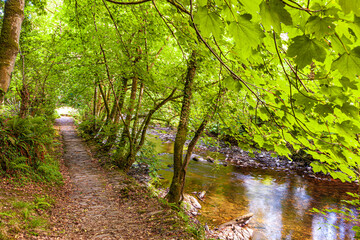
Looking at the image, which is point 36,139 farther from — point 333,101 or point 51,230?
point 333,101

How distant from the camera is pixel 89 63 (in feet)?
22.8

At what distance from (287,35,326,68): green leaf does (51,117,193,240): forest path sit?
340 cm

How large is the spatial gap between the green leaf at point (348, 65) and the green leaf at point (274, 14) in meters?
0.28

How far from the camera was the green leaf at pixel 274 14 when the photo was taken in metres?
0.71

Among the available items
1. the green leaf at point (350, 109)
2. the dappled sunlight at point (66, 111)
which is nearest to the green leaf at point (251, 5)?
the green leaf at point (350, 109)

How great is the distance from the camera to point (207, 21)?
0.84 metres

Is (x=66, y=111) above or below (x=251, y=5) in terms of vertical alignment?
below

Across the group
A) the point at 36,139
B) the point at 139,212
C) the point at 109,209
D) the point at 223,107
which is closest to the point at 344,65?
the point at 223,107

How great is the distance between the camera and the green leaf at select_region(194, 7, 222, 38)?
2.68ft

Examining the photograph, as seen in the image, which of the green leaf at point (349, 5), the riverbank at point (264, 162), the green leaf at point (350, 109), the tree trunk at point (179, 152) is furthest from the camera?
the riverbank at point (264, 162)

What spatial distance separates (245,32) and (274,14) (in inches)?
4.5

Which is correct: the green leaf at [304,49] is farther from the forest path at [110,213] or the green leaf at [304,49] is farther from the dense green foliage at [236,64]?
the forest path at [110,213]

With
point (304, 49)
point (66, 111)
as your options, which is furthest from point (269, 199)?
point (66, 111)

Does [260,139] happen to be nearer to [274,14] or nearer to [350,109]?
[350,109]
